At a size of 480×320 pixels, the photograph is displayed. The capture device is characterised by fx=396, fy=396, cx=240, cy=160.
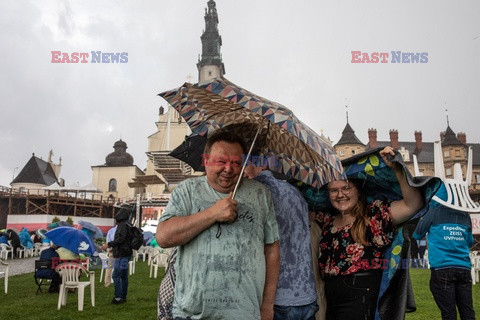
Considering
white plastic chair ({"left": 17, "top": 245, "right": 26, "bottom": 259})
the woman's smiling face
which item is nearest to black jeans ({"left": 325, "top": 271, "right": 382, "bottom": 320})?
the woman's smiling face

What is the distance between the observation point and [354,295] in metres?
2.96

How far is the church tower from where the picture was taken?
78188mm

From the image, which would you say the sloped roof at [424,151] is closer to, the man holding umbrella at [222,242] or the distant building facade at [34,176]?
the distant building facade at [34,176]

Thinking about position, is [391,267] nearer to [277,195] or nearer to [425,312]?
[277,195]

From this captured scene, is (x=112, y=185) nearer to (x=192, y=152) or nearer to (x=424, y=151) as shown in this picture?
(x=424, y=151)

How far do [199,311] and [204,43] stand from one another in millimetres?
83633

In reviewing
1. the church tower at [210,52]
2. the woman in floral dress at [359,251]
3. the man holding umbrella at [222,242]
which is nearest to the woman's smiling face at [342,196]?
the woman in floral dress at [359,251]

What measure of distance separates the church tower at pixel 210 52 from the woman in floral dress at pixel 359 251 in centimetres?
7403

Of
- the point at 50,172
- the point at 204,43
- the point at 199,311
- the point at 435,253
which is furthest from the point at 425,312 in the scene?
the point at 204,43

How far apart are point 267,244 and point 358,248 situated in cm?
93

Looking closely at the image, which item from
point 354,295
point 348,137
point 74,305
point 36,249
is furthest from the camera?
point 348,137

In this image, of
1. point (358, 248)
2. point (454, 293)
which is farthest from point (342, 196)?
point (454, 293)

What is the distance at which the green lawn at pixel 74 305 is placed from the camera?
288 inches

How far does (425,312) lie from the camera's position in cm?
763
